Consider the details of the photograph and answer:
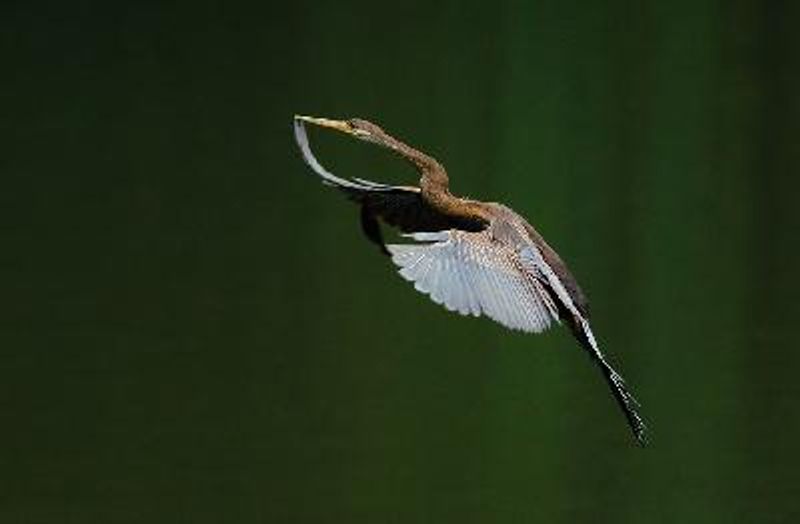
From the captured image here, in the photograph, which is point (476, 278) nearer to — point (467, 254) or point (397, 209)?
point (467, 254)

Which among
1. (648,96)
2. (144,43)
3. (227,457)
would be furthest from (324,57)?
(227,457)

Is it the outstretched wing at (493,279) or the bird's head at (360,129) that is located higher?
the bird's head at (360,129)

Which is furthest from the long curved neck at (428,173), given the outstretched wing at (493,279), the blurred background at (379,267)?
the blurred background at (379,267)

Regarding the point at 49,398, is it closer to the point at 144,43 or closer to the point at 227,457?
the point at 227,457

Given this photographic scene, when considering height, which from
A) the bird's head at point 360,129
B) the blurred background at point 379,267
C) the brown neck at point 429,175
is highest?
the bird's head at point 360,129

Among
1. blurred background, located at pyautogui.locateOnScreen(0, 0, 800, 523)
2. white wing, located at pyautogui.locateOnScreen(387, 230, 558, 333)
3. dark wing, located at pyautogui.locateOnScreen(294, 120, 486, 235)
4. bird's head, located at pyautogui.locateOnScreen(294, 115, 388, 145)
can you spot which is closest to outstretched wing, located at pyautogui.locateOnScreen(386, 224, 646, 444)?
white wing, located at pyautogui.locateOnScreen(387, 230, 558, 333)

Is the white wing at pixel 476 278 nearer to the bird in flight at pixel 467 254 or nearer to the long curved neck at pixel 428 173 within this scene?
the bird in flight at pixel 467 254

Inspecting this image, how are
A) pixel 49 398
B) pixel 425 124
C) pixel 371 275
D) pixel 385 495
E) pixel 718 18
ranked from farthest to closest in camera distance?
1. pixel 718 18
2. pixel 425 124
3. pixel 371 275
4. pixel 49 398
5. pixel 385 495

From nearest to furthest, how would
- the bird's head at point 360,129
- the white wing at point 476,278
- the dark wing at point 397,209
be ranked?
1. the white wing at point 476,278
2. the dark wing at point 397,209
3. the bird's head at point 360,129
